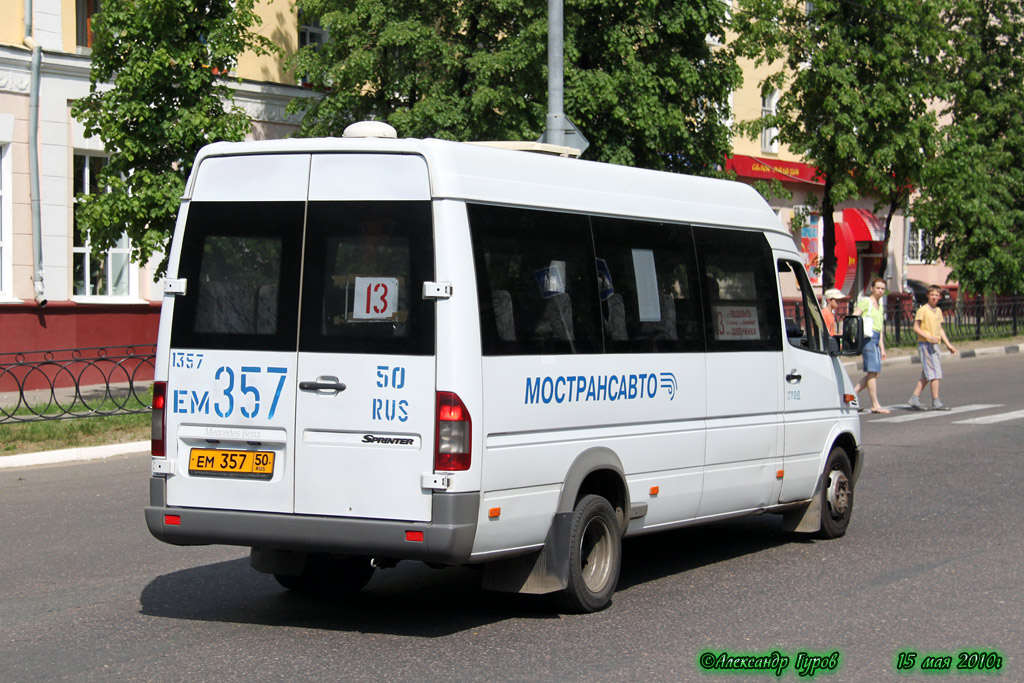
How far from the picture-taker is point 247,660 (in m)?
5.94

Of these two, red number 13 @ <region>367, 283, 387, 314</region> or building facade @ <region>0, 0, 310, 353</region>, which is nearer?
red number 13 @ <region>367, 283, 387, 314</region>

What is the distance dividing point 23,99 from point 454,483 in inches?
641

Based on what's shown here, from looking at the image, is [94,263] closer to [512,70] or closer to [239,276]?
[512,70]

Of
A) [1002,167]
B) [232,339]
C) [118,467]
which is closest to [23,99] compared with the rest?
[118,467]

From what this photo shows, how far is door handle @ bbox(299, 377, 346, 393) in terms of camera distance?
20.8 feet

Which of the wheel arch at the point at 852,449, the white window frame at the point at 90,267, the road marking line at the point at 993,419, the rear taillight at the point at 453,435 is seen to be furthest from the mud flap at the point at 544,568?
the white window frame at the point at 90,267

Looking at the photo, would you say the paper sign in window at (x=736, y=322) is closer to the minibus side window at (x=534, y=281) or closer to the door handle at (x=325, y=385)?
the minibus side window at (x=534, y=281)

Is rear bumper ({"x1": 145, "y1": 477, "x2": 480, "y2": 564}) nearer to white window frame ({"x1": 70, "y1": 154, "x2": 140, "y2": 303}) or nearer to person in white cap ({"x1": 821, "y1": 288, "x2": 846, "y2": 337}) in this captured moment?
person in white cap ({"x1": 821, "y1": 288, "x2": 846, "y2": 337})

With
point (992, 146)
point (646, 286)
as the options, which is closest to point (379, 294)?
point (646, 286)

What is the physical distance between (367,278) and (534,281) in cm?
90

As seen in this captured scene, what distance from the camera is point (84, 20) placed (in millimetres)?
21109

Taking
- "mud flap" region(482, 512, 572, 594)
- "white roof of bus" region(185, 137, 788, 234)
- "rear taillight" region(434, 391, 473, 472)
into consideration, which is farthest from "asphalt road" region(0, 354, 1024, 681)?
"white roof of bus" region(185, 137, 788, 234)

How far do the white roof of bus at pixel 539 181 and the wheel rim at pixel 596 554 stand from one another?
1743mm

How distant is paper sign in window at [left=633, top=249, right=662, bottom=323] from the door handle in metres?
1.97
